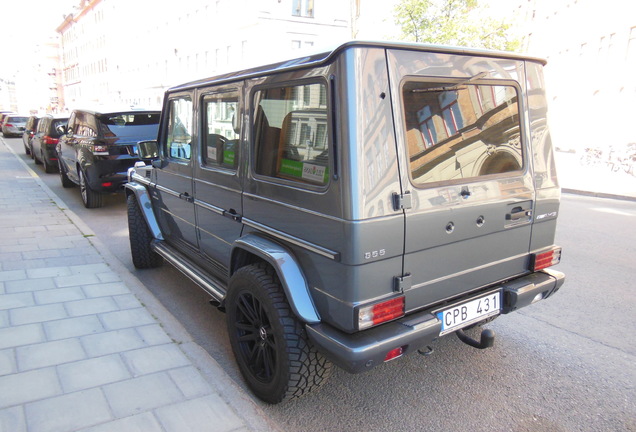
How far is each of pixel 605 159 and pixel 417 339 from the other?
19531 mm

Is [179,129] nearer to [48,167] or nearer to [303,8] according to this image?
[48,167]

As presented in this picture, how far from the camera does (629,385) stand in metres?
3.08

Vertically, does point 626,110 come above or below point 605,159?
above

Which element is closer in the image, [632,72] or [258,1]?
[632,72]

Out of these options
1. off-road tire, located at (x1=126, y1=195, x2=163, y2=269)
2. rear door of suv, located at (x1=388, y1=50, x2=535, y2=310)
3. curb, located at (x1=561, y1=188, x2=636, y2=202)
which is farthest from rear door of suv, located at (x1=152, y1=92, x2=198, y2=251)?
curb, located at (x1=561, y1=188, x2=636, y2=202)

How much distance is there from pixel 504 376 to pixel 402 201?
166cm

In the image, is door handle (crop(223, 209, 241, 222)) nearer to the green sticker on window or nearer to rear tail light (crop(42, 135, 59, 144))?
the green sticker on window

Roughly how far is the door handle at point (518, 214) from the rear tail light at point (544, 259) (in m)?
0.33

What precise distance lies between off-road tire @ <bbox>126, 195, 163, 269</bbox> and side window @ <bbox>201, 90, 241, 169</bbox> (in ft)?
5.61

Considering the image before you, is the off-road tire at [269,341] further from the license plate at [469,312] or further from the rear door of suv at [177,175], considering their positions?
the rear door of suv at [177,175]

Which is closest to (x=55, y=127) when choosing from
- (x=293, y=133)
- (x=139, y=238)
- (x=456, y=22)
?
(x=139, y=238)

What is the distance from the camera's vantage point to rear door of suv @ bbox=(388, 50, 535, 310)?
2445mm

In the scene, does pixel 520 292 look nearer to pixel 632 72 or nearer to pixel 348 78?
pixel 348 78

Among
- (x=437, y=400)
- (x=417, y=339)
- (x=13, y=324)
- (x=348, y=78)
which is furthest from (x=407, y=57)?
(x=13, y=324)
